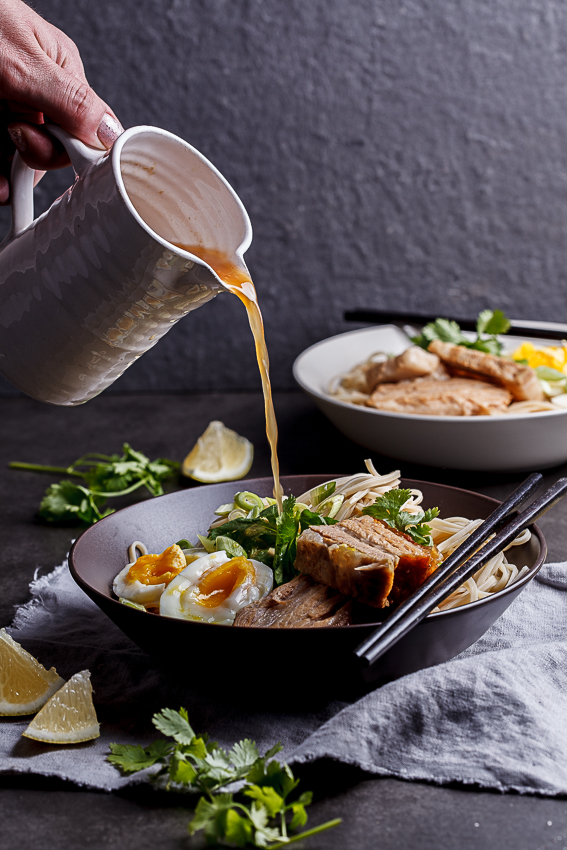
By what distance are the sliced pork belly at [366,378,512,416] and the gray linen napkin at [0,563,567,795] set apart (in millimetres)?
1037

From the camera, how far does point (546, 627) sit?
1.51 metres

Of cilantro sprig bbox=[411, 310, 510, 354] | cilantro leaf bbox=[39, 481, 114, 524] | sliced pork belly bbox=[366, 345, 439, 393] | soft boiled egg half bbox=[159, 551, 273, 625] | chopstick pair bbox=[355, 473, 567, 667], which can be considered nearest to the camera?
chopstick pair bbox=[355, 473, 567, 667]

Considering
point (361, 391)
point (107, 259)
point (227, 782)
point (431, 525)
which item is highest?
point (107, 259)

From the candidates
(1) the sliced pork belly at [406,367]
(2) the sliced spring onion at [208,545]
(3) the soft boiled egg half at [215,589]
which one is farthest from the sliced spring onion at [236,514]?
(1) the sliced pork belly at [406,367]

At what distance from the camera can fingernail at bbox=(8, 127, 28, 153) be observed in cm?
137

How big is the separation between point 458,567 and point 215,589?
400 mm

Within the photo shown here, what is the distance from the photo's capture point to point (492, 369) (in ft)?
8.27

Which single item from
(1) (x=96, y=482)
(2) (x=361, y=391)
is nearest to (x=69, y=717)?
(1) (x=96, y=482)

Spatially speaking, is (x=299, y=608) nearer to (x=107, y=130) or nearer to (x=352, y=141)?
(x=107, y=130)

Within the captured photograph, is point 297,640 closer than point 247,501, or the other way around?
point 297,640

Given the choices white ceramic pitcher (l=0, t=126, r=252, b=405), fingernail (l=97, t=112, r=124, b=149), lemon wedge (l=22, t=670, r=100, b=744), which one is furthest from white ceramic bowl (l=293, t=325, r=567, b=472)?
lemon wedge (l=22, t=670, r=100, b=744)

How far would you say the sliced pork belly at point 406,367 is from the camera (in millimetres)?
2574

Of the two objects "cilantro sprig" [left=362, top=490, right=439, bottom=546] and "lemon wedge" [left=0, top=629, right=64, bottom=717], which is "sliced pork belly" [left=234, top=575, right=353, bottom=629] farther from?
"lemon wedge" [left=0, top=629, right=64, bottom=717]

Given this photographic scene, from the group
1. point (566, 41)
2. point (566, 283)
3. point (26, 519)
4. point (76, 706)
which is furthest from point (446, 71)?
point (76, 706)
